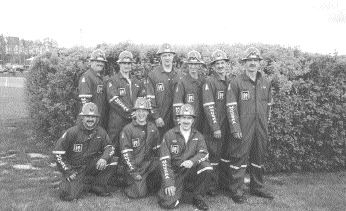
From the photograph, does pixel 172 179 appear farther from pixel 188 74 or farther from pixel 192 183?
pixel 188 74

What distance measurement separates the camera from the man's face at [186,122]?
20.9 ft

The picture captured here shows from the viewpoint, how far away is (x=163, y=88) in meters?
7.19

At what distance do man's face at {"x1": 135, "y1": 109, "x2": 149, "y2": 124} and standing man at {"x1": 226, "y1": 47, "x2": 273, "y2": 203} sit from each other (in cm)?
132

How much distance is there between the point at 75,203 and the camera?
6.22m

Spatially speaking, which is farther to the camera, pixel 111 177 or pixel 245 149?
pixel 111 177

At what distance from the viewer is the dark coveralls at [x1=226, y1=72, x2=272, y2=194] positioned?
21.8 feet

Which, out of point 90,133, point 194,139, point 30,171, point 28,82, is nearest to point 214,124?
point 194,139

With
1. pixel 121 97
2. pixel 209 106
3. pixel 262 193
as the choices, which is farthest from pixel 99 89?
pixel 262 193

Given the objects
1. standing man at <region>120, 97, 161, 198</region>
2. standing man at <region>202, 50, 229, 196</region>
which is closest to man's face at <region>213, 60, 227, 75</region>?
standing man at <region>202, 50, 229, 196</region>

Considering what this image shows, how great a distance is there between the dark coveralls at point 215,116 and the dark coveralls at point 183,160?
1.57 ft

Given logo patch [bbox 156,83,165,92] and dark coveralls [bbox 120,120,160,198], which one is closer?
dark coveralls [bbox 120,120,160,198]

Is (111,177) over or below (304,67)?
below

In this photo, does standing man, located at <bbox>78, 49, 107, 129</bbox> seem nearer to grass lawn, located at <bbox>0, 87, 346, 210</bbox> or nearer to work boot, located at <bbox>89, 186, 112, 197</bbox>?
work boot, located at <bbox>89, 186, 112, 197</bbox>

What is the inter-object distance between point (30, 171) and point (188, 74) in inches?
138
